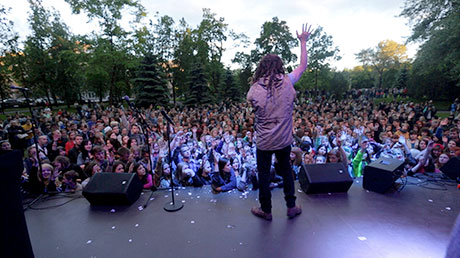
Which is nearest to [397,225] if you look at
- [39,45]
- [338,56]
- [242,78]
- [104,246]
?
[104,246]

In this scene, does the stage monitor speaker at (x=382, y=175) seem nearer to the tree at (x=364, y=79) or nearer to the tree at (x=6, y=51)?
the tree at (x=6, y=51)

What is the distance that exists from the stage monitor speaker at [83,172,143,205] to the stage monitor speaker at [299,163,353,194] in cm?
239

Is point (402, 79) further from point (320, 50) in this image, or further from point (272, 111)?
point (272, 111)

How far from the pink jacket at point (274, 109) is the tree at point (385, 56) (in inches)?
1633

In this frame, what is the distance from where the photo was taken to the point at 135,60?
16.4 meters

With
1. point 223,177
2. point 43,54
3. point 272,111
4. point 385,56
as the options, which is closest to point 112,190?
point 223,177

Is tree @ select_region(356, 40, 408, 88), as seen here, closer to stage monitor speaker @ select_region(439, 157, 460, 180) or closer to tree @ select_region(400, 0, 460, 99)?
tree @ select_region(400, 0, 460, 99)

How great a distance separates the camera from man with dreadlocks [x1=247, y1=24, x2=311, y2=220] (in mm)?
2137

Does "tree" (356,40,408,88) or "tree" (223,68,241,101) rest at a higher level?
"tree" (356,40,408,88)

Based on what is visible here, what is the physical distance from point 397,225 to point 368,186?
34.1 inches

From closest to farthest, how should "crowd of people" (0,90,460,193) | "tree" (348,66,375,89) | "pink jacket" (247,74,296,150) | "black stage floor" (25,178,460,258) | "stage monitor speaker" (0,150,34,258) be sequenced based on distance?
"stage monitor speaker" (0,150,34,258), "black stage floor" (25,178,460,258), "pink jacket" (247,74,296,150), "crowd of people" (0,90,460,193), "tree" (348,66,375,89)

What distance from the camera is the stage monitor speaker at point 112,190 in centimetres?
268

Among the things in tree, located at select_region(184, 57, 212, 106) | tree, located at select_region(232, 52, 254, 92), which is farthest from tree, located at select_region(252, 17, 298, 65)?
tree, located at select_region(184, 57, 212, 106)

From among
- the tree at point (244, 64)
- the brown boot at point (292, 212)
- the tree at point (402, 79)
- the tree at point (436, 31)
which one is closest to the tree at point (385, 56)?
the tree at point (402, 79)
